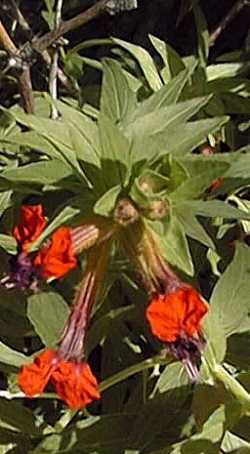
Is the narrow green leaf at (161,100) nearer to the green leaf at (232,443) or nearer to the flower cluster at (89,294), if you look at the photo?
the flower cluster at (89,294)

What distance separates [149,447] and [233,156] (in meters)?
0.60

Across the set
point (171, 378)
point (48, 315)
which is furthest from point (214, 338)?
point (48, 315)

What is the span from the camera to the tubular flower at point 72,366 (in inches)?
71.7

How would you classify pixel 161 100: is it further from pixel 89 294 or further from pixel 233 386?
pixel 233 386

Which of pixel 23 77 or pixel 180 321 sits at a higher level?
pixel 23 77

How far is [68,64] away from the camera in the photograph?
9.27 feet

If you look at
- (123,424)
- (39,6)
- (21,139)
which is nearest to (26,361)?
(123,424)

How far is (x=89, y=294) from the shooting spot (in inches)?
76.4

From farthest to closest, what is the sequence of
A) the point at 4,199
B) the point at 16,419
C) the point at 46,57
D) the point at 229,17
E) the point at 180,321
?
Answer: the point at 229,17, the point at 46,57, the point at 4,199, the point at 16,419, the point at 180,321

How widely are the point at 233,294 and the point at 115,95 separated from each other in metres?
0.42

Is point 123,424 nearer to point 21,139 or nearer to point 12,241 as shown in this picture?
point 12,241

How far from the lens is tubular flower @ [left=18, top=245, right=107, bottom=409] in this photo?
1821mm

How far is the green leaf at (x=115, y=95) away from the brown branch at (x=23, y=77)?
370 mm

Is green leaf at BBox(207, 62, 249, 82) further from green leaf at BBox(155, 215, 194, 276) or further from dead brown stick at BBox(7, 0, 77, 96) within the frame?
green leaf at BBox(155, 215, 194, 276)
